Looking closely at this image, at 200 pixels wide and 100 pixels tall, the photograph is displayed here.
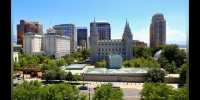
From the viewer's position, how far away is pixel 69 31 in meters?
23.1

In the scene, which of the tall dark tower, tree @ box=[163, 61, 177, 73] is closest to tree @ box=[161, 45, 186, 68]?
tree @ box=[163, 61, 177, 73]

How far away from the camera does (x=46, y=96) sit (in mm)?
4590

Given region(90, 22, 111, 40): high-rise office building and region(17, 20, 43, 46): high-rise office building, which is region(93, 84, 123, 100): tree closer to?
region(90, 22, 111, 40): high-rise office building

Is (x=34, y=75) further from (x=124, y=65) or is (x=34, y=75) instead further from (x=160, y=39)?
(x=160, y=39)

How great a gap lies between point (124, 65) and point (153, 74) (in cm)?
299

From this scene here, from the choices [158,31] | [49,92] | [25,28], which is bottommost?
[49,92]

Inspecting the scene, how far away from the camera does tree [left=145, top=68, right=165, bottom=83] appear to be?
8.94 meters

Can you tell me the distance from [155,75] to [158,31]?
8780 millimetres

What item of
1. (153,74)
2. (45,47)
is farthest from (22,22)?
(153,74)

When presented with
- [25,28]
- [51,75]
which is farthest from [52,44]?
[51,75]

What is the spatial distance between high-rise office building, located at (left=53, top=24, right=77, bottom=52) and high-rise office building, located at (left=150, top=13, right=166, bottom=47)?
5810mm

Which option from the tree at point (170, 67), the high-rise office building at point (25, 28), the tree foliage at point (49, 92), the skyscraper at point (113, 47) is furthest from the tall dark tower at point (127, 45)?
the tree foliage at point (49, 92)

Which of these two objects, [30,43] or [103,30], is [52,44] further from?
[103,30]

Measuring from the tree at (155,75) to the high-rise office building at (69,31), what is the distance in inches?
486
